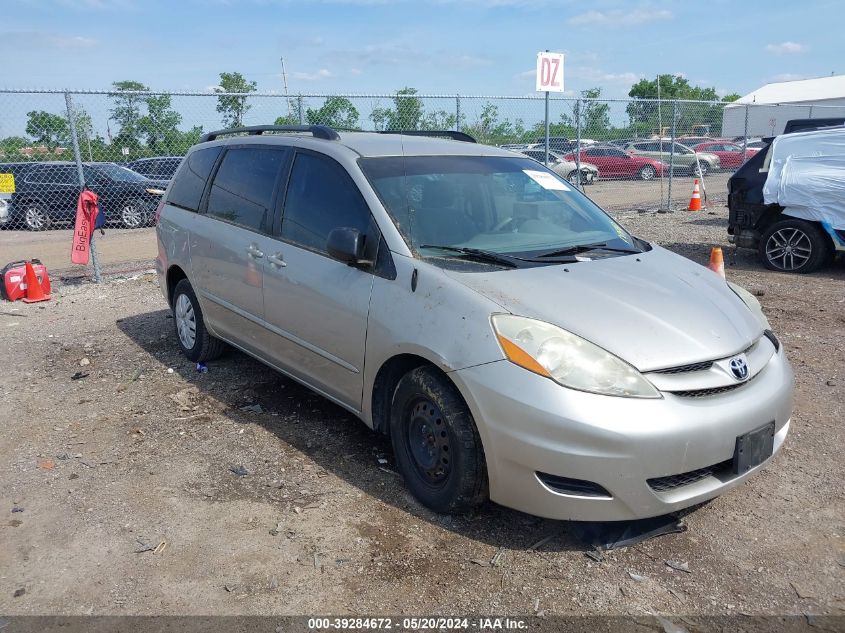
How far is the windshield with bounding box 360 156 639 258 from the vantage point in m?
3.79

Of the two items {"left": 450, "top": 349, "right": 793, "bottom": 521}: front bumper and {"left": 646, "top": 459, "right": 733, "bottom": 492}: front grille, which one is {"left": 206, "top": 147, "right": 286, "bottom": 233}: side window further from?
{"left": 646, "top": 459, "right": 733, "bottom": 492}: front grille

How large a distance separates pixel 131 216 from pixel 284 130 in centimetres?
1082

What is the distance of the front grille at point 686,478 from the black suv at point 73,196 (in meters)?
12.4

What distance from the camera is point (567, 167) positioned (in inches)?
779

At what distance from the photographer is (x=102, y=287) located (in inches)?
345

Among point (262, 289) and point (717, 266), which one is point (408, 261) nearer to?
point (262, 289)

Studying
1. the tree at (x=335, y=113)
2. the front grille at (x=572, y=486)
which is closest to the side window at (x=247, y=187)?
the front grille at (x=572, y=486)

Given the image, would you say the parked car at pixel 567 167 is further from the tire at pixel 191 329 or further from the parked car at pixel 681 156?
the tire at pixel 191 329

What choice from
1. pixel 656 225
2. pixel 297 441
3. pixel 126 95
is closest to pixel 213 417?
pixel 297 441

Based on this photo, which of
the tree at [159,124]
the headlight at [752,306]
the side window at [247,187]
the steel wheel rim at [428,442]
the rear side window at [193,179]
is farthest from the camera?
the tree at [159,124]

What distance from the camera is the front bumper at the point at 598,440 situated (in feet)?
9.26

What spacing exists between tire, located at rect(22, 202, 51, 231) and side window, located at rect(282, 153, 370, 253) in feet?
40.2

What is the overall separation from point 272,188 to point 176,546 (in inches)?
91.9

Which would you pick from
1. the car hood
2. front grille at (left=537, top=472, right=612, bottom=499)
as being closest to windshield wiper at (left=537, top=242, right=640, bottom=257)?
the car hood
